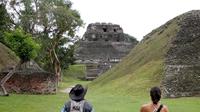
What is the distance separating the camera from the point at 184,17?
38562mm

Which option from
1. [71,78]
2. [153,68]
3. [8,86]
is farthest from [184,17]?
[71,78]

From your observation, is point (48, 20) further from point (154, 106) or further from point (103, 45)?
point (154, 106)

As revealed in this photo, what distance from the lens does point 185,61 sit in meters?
32.2

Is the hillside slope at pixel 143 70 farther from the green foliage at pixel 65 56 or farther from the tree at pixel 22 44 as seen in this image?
the green foliage at pixel 65 56

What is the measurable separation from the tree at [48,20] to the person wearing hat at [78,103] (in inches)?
1379

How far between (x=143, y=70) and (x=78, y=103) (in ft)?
88.9

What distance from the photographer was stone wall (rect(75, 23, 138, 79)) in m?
66.3

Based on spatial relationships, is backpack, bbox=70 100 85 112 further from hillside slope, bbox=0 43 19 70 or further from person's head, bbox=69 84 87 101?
hillside slope, bbox=0 43 19 70

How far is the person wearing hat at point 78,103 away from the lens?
25.1 ft

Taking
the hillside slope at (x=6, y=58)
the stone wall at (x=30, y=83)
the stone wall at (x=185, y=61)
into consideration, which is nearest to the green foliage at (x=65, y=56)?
the hillside slope at (x=6, y=58)

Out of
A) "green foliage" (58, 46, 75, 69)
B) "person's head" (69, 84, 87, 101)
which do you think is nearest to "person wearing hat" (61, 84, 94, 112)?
"person's head" (69, 84, 87, 101)

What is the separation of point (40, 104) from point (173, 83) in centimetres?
1070

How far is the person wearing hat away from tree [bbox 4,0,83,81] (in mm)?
35018

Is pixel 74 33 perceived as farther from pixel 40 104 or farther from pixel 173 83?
pixel 40 104
